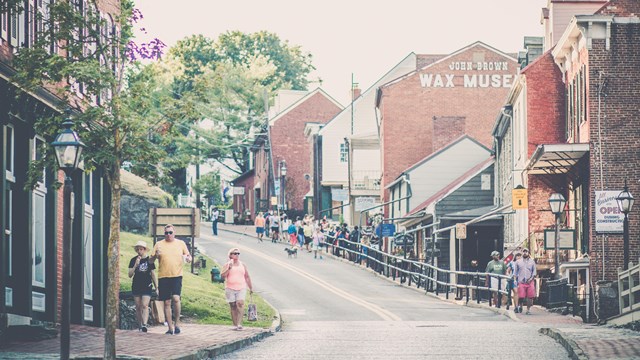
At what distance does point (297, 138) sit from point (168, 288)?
2503 inches

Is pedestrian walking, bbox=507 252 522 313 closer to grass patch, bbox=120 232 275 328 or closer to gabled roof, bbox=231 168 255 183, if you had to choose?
grass patch, bbox=120 232 275 328

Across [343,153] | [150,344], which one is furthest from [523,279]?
[343,153]

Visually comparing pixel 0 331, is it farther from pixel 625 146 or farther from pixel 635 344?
pixel 625 146

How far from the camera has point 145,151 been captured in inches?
635

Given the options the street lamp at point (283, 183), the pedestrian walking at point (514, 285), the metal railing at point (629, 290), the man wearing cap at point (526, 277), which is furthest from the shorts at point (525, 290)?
the street lamp at point (283, 183)

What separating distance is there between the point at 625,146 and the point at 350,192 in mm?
39524

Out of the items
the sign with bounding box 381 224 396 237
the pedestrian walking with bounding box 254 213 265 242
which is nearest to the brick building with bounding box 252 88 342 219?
the pedestrian walking with bounding box 254 213 265 242

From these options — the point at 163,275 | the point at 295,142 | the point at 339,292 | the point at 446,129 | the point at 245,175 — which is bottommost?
the point at 339,292

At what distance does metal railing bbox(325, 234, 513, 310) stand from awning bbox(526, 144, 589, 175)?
3.22m

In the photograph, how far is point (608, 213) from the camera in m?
28.6

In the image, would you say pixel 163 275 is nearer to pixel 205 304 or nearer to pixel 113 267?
pixel 113 267

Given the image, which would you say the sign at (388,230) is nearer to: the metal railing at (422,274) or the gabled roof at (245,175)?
the metal railing at (422,274)

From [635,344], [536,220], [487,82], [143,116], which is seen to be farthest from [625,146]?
[487,82]

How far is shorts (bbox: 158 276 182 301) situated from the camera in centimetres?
2012
